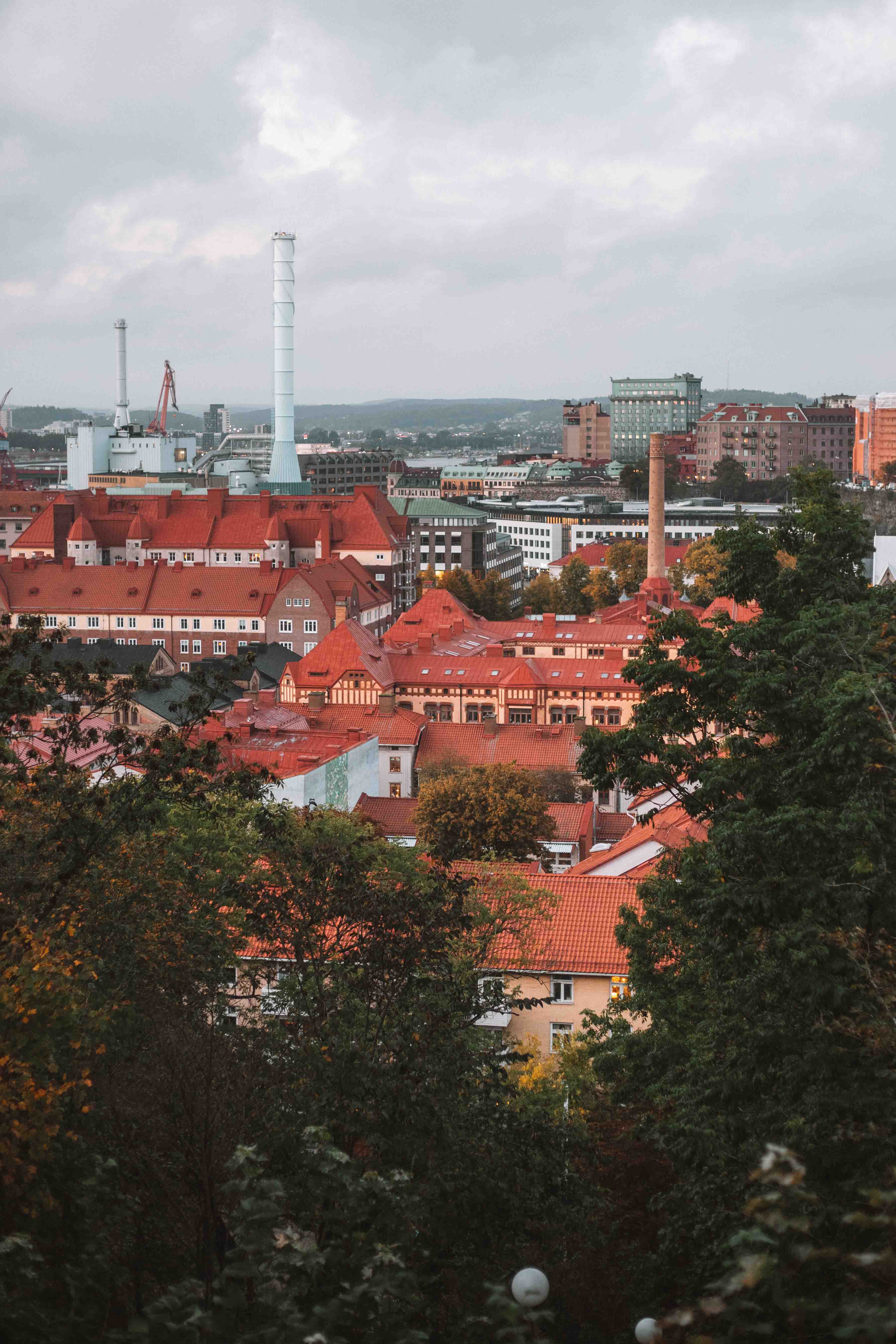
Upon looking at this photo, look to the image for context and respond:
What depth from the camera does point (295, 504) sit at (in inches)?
4392

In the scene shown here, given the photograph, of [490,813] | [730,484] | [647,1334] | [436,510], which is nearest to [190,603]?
[490,813]

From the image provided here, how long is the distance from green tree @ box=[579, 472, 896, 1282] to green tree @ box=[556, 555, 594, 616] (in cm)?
9004

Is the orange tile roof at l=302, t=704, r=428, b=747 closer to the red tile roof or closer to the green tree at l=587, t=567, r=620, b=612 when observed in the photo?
the red tile roof

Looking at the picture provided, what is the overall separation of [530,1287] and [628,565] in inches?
4609

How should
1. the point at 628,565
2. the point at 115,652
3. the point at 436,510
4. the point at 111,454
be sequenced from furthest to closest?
the point at 111,454
the point at 436,510
the point at 628,565
the point at 115,652

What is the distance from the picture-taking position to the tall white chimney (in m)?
153

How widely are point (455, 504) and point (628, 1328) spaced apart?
423ft

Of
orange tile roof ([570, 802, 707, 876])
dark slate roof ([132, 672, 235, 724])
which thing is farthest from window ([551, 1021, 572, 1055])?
dark slate roof ([132, 672, 235, 724])

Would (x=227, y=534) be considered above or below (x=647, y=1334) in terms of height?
above

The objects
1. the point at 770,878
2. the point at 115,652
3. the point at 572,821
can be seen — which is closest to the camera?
the point at 770,878

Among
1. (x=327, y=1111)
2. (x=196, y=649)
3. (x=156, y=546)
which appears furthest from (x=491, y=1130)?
(x=156, y=546)

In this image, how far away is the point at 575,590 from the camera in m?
119

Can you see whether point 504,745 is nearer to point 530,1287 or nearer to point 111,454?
point 530,1287

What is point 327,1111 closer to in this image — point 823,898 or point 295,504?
point 823,898
